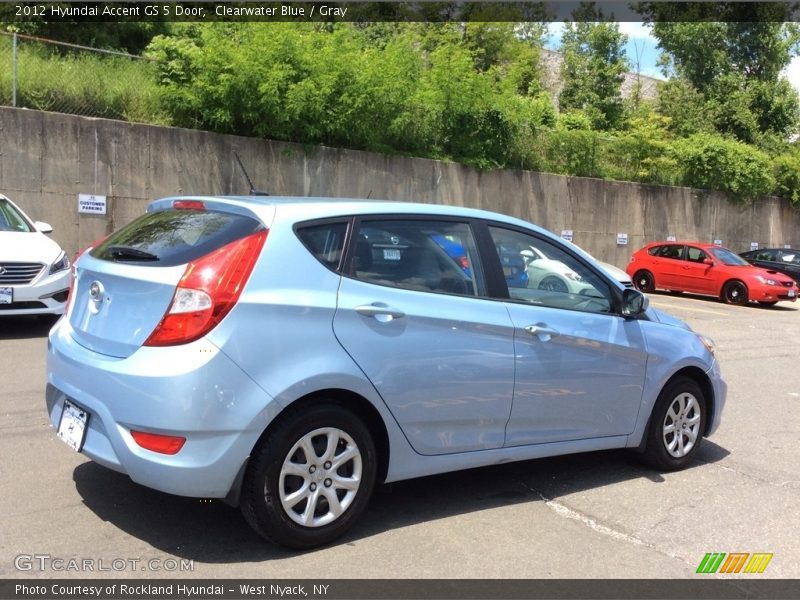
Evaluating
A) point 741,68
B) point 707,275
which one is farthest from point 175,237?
point 741,68

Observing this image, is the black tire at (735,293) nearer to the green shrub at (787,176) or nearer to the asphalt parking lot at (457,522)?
the green shrub at (787,176)

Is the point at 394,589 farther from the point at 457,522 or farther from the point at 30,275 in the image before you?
the point at 30,275

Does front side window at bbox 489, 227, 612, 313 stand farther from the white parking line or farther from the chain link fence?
the white parking line

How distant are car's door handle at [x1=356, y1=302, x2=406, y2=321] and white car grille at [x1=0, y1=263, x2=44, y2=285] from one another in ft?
21.2

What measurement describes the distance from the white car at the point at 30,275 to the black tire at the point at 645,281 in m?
15.8

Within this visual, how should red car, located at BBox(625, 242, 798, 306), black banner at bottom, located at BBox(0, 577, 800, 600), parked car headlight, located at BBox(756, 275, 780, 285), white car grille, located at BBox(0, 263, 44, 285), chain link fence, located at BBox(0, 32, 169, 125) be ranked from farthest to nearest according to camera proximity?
red car, located at BBox(625, 242, 798, 306)
parked car headlight, located at BBox(756, 275, 780, 285)
chain link fence, located at BBox(0, 32, 169, 125)
white car grille, located at BBox(0, 263, 44, 285)
black banner at bottom, located at BBox(0, 577, 800, 600)

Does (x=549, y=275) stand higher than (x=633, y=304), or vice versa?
(x=549, y=275)

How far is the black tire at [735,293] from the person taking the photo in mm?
19094

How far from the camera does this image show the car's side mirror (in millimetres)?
5027

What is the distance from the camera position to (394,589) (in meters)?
3.51

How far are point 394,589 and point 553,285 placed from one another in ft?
7.41

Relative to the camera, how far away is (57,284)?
9.19m

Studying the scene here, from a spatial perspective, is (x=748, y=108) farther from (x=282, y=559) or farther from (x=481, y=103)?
(x=282, y=559)

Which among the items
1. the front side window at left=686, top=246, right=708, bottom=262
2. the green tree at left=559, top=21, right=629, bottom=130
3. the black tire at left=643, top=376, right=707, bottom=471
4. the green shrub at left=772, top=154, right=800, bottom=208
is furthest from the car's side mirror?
the green tree at left=559, top=21, right=629, bottom=130
